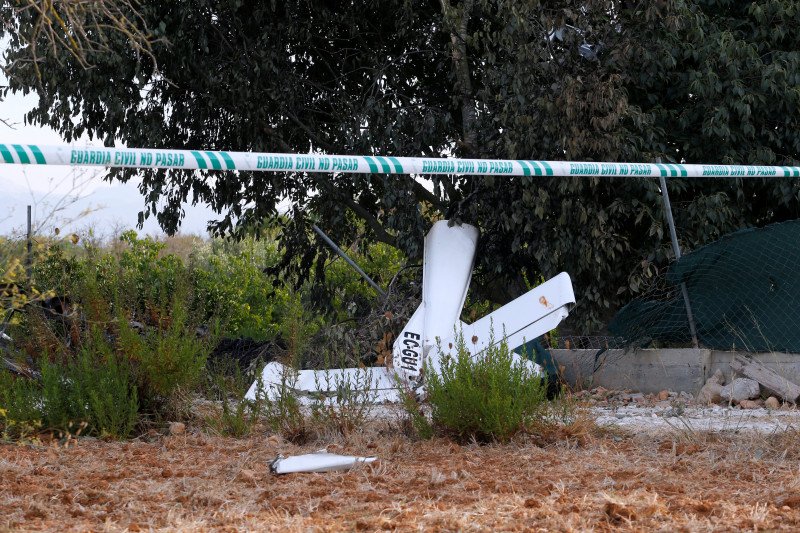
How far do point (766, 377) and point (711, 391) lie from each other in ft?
1.38

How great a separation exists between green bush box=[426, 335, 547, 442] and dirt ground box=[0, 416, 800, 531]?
13 cm

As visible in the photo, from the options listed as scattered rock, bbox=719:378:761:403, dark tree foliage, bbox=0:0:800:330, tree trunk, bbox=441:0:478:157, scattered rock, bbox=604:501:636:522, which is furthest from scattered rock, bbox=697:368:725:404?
scattered rock, bbox=604:501:636:522

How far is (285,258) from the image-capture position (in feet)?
41.3

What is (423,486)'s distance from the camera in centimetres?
399

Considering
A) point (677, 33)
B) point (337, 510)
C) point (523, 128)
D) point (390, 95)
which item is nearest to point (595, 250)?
point (523, 128)

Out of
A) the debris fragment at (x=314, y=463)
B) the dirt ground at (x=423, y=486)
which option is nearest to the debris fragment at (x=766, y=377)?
the dirt ground at (x=423, y=486)

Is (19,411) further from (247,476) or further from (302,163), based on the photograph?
(302,163)

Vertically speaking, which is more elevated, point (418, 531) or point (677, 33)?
point (677, 33)

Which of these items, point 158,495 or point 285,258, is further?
point 285,258

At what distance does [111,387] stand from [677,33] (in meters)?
6.39

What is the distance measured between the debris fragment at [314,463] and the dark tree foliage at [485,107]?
4.35m

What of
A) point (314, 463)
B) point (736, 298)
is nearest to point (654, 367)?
point (736, 298)

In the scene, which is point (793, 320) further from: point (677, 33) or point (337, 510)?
point (337, 510)

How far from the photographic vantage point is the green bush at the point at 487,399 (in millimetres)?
5012
